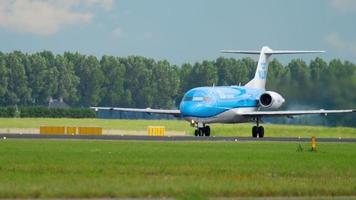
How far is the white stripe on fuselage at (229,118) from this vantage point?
79.2 m

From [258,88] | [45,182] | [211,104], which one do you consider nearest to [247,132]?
[258,88]

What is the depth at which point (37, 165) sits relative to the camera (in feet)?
118

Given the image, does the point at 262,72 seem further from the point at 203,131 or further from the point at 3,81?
the point at 3,81

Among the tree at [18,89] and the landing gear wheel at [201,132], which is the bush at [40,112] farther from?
the landing gear wheel at [201,132]

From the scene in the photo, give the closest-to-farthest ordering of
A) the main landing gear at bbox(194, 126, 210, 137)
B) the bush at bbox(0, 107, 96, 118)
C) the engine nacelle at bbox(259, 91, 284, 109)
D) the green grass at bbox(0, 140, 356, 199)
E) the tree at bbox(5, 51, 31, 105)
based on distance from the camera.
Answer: the green grass at bbox(0, 140, 356, 199) → the main landing gear at bbox(194, 126, 210, 137) → the engine nacelle at bbox(259, 91, 284, 109) → the bush at bbox(0, 107, 96, 118) → the tree at bbox(5, 51, 31, 105)

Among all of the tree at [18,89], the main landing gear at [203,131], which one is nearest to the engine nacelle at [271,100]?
the main landing gear at [203,131]

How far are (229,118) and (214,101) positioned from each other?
2533 millimetres

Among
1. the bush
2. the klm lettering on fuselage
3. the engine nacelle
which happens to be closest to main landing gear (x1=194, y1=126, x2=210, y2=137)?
the engine nacelle

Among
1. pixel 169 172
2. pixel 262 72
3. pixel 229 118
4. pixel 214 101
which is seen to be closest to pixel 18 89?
pixel 262 72

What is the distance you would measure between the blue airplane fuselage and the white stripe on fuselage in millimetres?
192

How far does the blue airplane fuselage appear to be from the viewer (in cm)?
7869

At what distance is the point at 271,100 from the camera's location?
8088 centimetres

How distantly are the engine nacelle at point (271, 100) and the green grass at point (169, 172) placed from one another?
94.5 ft

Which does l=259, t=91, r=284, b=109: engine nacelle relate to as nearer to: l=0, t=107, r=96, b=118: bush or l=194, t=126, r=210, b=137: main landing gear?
l=194, t=126, r=210, b=137: main landing gear
